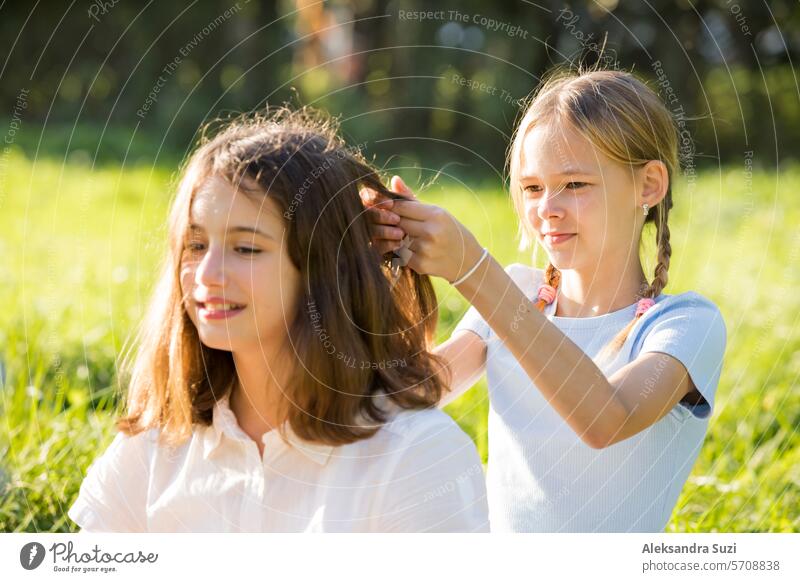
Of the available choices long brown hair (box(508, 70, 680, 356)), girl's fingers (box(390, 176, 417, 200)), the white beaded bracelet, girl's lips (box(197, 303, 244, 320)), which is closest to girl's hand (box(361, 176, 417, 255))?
girl's fingers (box(390, 176, 417, 200))

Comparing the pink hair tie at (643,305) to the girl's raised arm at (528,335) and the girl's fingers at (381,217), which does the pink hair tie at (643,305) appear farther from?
the girl's fingers at (381,217)

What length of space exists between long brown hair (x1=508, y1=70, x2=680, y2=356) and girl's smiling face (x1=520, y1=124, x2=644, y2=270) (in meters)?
0.03

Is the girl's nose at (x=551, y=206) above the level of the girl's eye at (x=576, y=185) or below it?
below

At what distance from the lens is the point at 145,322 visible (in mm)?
2230

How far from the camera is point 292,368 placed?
200 cm

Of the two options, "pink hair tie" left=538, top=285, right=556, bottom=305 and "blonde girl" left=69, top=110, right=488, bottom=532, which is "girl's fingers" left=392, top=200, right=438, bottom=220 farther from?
"pink hair tie" left=538, top=285, right=556, bottom=305

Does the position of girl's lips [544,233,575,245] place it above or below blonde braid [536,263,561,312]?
above

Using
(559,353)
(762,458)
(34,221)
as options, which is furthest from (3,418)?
(34,221)

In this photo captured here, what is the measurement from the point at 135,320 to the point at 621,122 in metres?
2.59

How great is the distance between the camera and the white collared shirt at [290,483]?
1.92 m

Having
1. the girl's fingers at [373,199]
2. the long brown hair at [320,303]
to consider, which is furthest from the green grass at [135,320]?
the girl's fingers at [373,199]

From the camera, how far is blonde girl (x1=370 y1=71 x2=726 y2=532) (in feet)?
6.73

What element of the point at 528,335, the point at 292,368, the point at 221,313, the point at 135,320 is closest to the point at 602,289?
the point at 528,335
